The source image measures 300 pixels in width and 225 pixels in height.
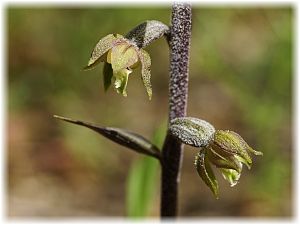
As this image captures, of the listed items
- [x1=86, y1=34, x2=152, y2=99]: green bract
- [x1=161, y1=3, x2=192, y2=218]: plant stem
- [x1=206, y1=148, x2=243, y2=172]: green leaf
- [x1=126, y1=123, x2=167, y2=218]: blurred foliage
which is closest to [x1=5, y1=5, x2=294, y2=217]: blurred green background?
[x1=126, y1=123, x2=167, y2=218]: blurred foliage

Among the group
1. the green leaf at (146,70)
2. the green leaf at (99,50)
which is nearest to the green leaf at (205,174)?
the green leaf at (146,70)

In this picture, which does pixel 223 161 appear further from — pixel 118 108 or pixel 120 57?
pixel 118 108

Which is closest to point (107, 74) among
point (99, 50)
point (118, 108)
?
point (99, 50)

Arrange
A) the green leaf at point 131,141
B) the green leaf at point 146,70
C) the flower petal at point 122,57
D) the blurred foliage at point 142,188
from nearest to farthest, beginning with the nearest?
the green leaf at point 146,70 < the flower petal at point 122,57 < the green leaf at point 131,141 < the blurred foliage at point 142,188

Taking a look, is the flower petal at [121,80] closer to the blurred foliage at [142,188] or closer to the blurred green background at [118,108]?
the blurred foliage at [142,188]

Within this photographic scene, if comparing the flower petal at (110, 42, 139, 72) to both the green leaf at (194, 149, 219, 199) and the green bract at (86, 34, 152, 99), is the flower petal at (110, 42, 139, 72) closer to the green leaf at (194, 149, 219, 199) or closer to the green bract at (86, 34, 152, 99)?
the green bract at (86, 34, 152, 99)

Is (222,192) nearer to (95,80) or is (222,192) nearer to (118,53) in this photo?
(95,80)

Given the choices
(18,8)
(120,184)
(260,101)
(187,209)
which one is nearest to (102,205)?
(120,184)
